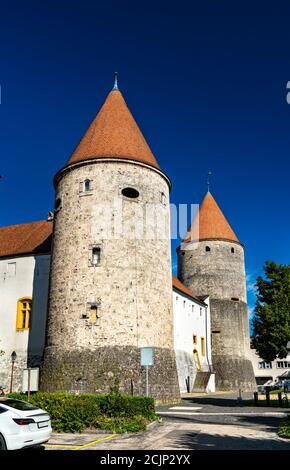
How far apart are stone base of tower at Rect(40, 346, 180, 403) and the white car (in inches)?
408

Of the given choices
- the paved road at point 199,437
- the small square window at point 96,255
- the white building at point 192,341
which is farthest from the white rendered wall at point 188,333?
the paved road at point 199,437

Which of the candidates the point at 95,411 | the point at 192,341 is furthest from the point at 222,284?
the point at 95,411

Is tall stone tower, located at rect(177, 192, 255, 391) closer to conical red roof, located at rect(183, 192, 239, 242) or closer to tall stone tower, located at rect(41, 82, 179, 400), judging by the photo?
conical red roof, located at rect(183, 192, 239, 242)

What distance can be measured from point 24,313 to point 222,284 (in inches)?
726

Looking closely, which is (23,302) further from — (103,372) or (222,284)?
(222,284)

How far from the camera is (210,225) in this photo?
4091 centimetres

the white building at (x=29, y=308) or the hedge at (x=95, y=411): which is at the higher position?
the white building at (x=29, y=308)

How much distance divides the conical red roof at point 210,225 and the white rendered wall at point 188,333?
22.2 feet

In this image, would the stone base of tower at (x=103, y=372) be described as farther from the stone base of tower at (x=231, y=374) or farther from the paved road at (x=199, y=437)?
the stone base of tower at (x=231, y=374)

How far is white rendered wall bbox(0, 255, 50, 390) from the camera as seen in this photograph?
2541 cm

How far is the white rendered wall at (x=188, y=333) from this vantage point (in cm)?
2997
